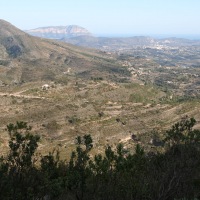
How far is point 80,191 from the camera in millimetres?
23109

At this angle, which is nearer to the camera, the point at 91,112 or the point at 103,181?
the point at 103,181

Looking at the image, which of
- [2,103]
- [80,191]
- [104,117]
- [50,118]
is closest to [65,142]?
[50,118]

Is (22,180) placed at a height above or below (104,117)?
above

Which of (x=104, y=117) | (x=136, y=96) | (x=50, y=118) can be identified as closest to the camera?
(x=50, y=118)

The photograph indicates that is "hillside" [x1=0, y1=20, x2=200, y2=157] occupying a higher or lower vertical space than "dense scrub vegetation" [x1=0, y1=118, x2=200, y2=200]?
lower

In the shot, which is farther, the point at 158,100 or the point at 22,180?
the point at 158,100

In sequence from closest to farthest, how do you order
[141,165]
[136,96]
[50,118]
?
[141,165] < [50,118] < [136,96]

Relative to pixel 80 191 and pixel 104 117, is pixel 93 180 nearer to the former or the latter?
pixel 80 191

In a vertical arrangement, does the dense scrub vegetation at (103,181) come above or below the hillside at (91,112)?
above

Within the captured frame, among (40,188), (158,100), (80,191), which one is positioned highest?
(40,188)

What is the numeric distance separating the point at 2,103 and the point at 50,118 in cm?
2149

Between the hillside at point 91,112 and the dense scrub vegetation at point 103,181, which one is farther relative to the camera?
the hillside at point 91,112

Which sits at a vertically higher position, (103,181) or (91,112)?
(103,181)

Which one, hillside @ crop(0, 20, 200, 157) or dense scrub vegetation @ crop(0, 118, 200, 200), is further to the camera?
hillside @ crop(0, 20, 200, 157)
